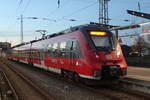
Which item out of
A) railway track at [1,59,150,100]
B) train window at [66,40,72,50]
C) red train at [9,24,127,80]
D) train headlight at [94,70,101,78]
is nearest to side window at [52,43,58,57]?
red train at [9,24,127,80]

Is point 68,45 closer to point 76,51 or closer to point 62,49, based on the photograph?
point 62,49

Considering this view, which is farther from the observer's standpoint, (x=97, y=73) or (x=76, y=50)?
(x=76, y=50)

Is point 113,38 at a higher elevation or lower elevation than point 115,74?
higher

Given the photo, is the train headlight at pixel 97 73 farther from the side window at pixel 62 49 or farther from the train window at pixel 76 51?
the side window at pixel 62 49

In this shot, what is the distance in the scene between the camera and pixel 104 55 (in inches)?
483

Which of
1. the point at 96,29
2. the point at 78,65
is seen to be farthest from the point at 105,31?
the point at 78,65

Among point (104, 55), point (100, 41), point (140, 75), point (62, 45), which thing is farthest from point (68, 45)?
point (140, 75)

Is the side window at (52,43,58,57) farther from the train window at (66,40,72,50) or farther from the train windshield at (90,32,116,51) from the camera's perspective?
the train windshield at (90,32,116,51)

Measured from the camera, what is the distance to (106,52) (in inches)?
489

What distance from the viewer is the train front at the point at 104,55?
11961 mm

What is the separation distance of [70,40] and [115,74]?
341 centimetres

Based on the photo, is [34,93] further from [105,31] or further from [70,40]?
[105,31]

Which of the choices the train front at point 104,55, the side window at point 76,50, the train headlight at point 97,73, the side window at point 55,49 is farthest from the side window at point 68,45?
the train headlight at point 97,73

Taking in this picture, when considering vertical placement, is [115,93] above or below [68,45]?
below
